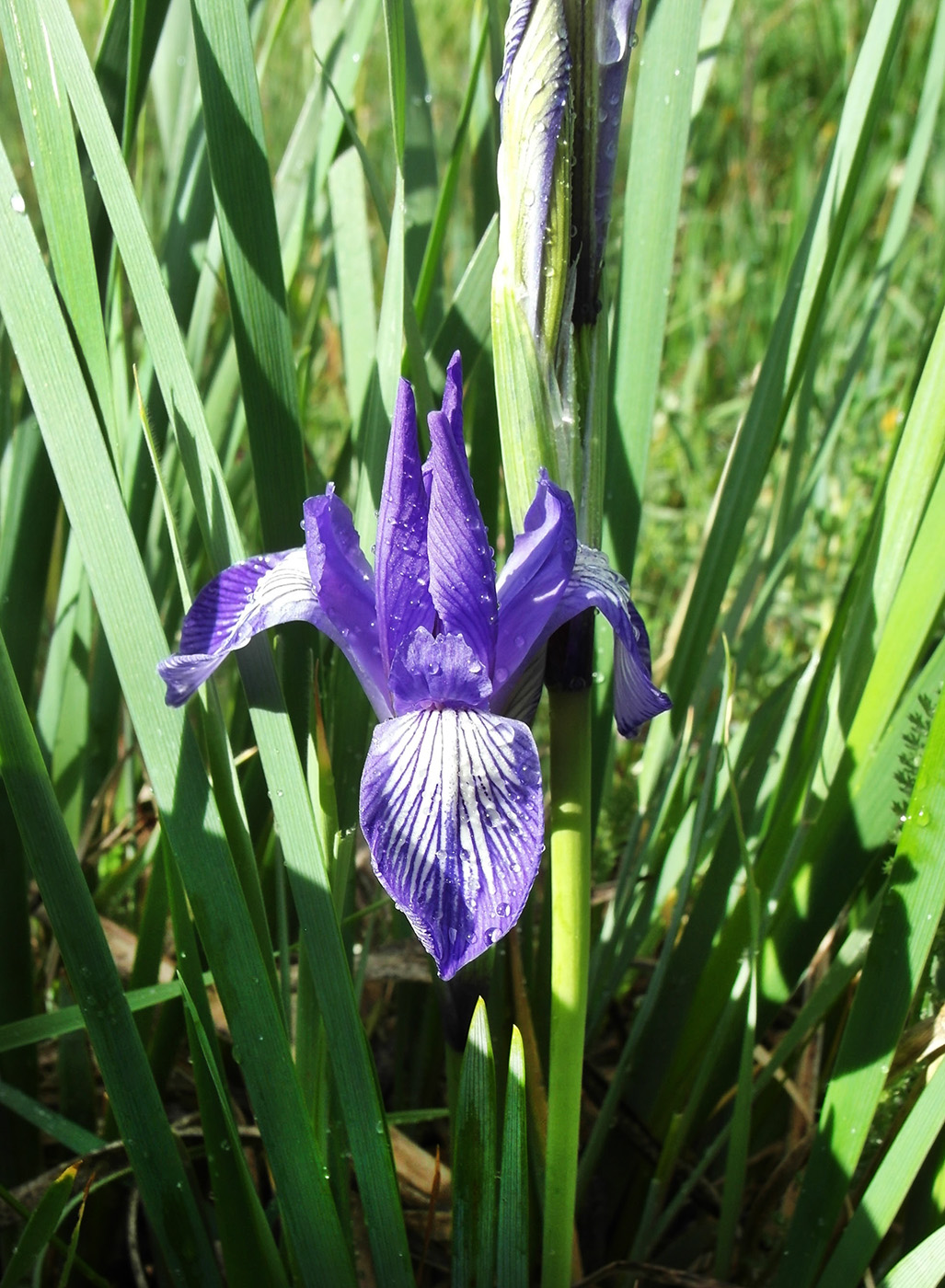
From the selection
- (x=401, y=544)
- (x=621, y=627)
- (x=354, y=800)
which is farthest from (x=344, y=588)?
(x=354, y=800)

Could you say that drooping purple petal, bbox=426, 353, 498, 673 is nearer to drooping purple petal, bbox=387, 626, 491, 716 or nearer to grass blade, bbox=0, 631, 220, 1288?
drooping purple petal, bbox=387, 626, 491, 716

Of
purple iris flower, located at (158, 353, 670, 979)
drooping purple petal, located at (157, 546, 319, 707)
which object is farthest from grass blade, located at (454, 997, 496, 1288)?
drooping purple petal, located at (157, 546, 319, 707)

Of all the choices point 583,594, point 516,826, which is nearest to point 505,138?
point 583,594

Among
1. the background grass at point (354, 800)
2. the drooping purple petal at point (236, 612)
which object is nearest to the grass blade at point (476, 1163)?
the background grass at point (354, 800)

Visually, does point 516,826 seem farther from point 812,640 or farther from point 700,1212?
point 812,640

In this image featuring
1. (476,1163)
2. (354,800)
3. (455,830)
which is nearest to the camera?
(455,830)

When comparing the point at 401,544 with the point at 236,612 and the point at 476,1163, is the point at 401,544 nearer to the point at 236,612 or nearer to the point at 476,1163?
the point at 236,612

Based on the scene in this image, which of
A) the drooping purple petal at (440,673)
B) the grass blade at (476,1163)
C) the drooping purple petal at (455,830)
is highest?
the drooping purple petal at (440,673)

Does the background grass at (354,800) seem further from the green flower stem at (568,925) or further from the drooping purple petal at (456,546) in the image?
the drooping purple petal at (456,546)
